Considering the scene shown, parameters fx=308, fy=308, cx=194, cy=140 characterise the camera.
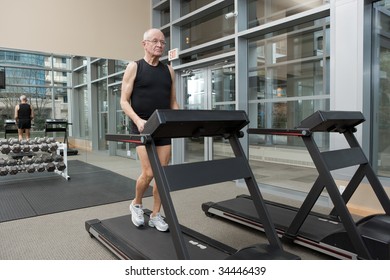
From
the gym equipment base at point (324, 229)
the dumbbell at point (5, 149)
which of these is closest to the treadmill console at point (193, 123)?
the gym equipment base at point (324, 229)

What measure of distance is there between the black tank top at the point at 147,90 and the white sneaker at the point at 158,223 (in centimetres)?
88

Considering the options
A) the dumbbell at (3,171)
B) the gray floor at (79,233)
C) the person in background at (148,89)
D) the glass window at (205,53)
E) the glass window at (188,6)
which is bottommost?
the gray floor at (79,233)

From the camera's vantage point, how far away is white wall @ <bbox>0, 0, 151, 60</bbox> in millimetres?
5555

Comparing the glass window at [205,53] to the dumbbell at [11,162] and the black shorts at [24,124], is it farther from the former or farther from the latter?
the dumbbell at [11,162]

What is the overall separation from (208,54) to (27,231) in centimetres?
425

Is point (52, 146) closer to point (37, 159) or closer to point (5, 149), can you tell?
point (37, 159)

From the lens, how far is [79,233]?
2871mm

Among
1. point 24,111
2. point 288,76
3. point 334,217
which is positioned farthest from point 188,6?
point 334,217

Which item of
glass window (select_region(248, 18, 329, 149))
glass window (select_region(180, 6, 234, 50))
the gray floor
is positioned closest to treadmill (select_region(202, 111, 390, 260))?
the gray floor

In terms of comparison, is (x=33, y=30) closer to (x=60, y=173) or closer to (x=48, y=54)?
(x=48, y=54)

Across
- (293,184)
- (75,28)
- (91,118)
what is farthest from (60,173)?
(293,184)

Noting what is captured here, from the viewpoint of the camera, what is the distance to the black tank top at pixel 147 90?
2.50 meters

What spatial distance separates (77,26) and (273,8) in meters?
3.86
